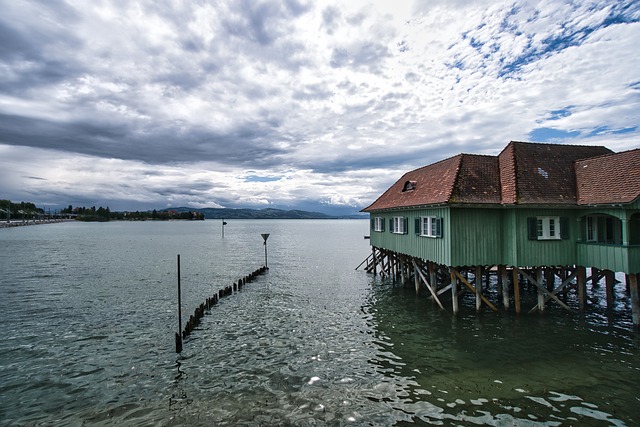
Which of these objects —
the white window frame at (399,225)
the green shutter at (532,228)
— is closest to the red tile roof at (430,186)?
the white window frame at (399,225)

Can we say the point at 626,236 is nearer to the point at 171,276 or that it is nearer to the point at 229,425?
the point at 229,425

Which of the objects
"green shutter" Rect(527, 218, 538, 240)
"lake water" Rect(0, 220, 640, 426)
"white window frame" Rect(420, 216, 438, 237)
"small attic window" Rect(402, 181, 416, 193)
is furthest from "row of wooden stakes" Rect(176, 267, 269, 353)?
"green shutter" Rect(527, 218, 538, 240)

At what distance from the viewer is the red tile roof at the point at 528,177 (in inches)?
767

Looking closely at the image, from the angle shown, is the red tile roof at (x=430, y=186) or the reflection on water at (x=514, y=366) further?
the red tile roof at (x=430, y=186)

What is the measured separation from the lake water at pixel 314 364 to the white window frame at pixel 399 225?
4969mm

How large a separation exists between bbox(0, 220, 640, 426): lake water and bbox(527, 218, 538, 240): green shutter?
455cm

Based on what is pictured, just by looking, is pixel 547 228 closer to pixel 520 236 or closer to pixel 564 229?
pixel 564 229

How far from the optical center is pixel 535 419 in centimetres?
1020

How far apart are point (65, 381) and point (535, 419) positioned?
15.8 m

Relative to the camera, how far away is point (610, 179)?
63.5 ft

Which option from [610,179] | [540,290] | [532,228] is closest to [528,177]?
[532,228]

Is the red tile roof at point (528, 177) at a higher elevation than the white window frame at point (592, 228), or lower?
higher

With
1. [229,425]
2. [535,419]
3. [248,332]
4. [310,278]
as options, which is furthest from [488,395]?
[310,278]

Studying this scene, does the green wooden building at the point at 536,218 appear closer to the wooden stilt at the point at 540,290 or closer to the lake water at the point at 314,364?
the wooden stilt at the point at 540,290
